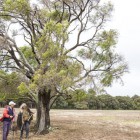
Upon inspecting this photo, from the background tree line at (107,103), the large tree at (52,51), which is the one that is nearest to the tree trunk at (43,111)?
the large tree at (52,51)

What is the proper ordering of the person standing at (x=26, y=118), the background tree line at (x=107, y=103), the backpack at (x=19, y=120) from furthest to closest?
the background tree line at (x=107, y=103)
the person standing at (x=26, y=118)
the backpack at (x=19, y=120)

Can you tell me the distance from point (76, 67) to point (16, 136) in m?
5.76

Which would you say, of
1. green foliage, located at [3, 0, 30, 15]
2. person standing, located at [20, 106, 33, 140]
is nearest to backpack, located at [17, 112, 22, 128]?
person standing, located at [20, 106, 33, 140]

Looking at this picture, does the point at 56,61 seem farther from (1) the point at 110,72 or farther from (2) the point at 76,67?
(1) the point at 110,72

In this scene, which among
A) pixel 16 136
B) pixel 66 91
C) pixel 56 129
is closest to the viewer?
pixel 16 136

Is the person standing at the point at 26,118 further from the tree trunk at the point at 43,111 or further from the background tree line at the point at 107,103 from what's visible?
the background tree line at the point at 107,103

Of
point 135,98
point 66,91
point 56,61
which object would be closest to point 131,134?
point 66,91

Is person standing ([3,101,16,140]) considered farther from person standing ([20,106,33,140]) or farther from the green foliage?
the green foliage

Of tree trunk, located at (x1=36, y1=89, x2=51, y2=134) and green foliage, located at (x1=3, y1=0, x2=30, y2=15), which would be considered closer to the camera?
green foliage, located at (x1=3, y1=0, x2=30, y2=15)

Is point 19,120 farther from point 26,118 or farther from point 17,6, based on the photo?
point 17,6

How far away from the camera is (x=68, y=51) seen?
25.8m

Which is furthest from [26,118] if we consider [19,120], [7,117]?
[7,117]

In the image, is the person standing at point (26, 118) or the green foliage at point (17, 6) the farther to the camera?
the green foliage at point (17, 6)

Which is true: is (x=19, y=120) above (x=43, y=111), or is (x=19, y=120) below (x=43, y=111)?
below
